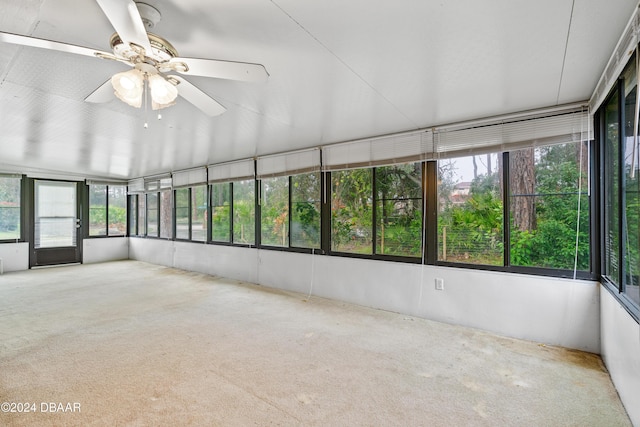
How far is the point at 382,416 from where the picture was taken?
6.38 ft

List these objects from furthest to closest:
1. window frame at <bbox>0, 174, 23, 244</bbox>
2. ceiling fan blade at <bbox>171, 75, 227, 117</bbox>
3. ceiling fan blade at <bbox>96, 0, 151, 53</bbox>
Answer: window frame at <bbox>0, 174, 23, 244</bbox> → ceiling fan blade at <bbox>171, 75, 227, 117</bbox> → ceiling fan blade at <bbox>96, 0, 151, 53</bbox>

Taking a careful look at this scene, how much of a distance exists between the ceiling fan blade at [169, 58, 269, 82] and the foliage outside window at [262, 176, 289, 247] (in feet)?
11.9

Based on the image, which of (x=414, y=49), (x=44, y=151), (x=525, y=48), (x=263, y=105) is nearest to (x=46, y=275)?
(x=44, y=151)

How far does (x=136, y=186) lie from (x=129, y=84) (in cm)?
771

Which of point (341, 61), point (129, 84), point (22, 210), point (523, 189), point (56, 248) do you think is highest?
point (341, 61)

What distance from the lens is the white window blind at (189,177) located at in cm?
660

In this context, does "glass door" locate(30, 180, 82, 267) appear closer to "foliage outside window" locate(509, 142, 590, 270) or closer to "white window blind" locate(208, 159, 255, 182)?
"white window blind" locate(208, 159, 255, 182)

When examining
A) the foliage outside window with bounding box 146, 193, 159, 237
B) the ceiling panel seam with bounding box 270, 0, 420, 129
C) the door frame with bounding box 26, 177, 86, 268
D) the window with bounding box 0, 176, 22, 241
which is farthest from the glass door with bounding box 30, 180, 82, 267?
the ceiling panel seam with bounding box 270, 0, 420, 129

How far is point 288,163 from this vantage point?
5133 millimetres

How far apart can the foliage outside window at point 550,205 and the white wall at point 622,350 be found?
0.49 m

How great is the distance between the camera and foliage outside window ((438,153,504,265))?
340 centimetres

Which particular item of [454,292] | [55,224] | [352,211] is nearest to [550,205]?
[454,292]

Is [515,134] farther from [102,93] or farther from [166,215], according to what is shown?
[166,215]

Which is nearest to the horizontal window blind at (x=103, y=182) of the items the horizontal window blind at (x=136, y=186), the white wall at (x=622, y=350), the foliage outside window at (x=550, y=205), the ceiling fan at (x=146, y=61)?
the horizontal window blind at (x=136, y=186)
